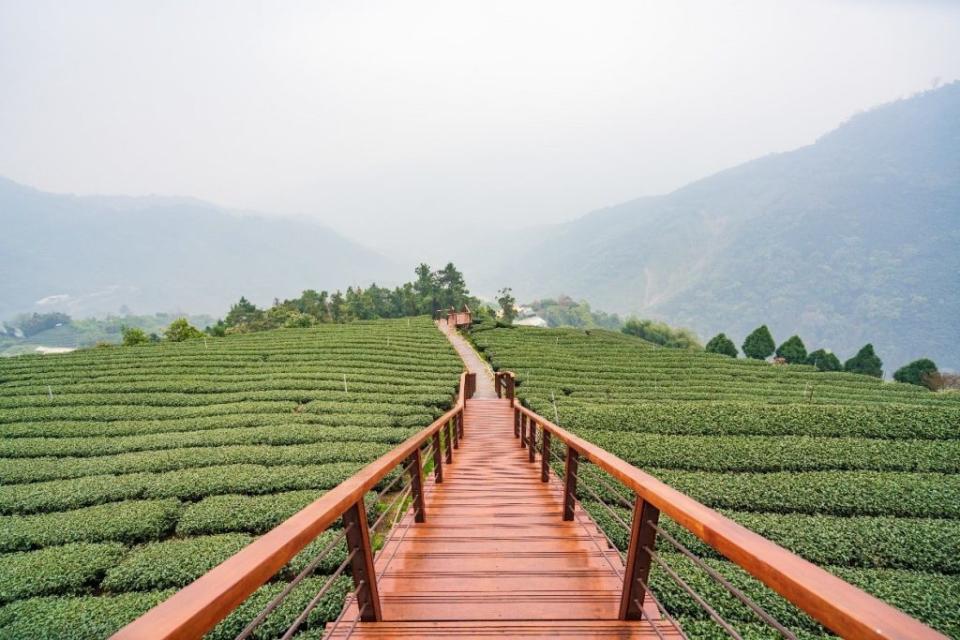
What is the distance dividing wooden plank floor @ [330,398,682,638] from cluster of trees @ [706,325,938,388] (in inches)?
1100

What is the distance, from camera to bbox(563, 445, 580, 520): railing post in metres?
3.33

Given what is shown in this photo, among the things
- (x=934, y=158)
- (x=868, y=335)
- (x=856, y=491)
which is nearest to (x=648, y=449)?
(x=856, y=491)

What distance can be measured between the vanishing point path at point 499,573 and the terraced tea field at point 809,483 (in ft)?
4.79

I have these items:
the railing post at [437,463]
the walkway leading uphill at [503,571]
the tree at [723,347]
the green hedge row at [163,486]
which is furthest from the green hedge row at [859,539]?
the tree at [723,347]

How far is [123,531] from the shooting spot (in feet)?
18.0

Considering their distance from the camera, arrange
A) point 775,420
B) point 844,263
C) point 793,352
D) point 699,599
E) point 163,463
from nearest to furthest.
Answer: point 699,599, point 163,463, point 775,420, point 793,352, point 844,263

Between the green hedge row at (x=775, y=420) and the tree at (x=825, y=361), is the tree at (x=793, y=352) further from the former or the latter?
the green hedge row at (x=775, y=420)

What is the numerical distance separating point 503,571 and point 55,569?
5.98 meters

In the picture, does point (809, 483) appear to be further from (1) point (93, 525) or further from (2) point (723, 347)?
(2) point (723, 347)

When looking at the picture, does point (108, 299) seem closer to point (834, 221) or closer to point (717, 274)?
point (717, 274)

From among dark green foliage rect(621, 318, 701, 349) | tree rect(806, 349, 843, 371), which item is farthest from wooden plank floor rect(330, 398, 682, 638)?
dark green foliage rect(621, 318, 701, 349)

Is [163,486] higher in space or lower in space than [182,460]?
lower

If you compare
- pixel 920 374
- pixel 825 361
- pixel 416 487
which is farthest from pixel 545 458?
pixel 825 361

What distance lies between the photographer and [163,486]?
6492 mm
